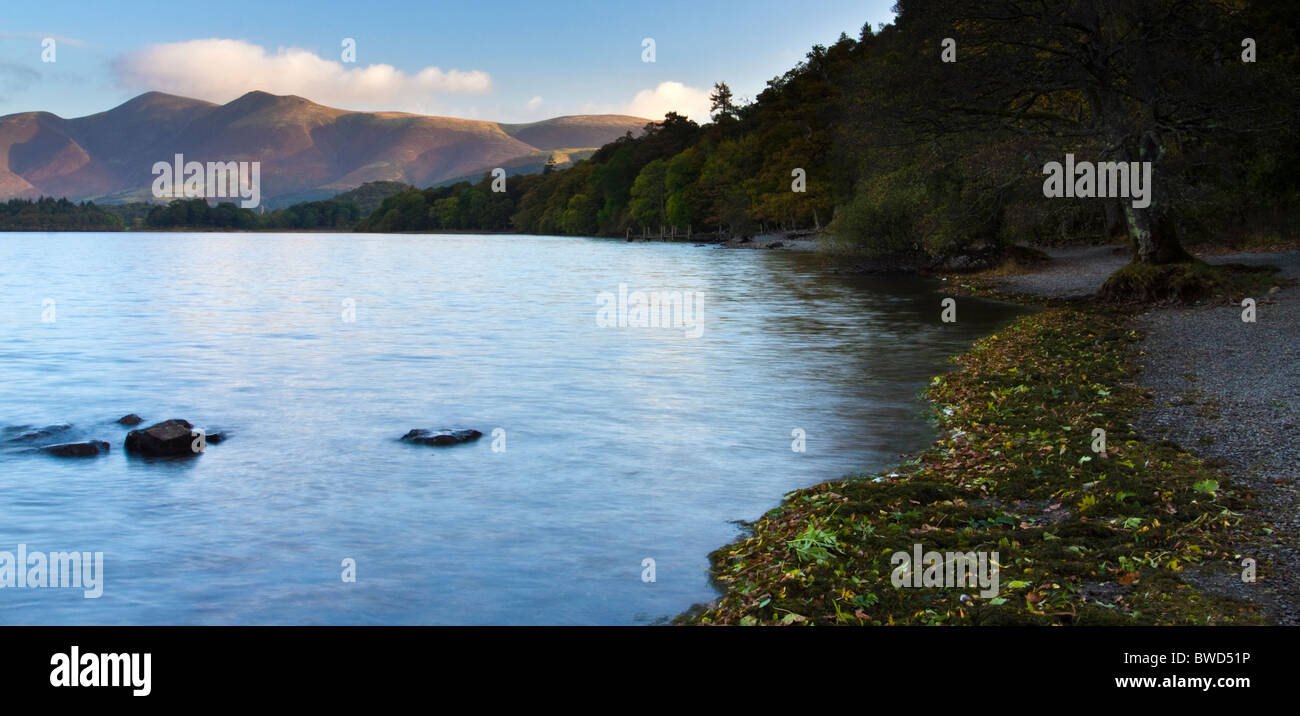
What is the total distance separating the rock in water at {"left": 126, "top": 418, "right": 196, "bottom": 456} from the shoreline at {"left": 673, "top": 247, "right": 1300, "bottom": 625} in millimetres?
10027

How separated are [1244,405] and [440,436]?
12269 millimetres

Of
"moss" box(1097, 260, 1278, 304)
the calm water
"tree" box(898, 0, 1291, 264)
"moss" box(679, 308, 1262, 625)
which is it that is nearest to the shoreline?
"moss" box(679, 308, 1262, 625)

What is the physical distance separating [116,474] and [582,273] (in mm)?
56496

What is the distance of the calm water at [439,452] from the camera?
1028 cm

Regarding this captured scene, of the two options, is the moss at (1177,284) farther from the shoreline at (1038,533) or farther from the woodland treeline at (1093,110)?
the shoreline at (1038,533)

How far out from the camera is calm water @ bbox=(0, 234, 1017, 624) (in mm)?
10281

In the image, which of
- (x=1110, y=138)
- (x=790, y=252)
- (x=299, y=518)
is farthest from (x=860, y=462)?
(x=790, y=252)

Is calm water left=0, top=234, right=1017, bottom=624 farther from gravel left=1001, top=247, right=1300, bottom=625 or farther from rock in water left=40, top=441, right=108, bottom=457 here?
gravel left=1001, top=247, right=1300, bottom=625

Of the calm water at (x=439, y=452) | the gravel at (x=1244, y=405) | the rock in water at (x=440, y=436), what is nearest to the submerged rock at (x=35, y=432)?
the calm water at (x=439, y=452)

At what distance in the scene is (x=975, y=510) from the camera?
1038 cm

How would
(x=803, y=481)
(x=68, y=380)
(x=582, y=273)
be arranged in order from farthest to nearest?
(x=582, y=273), (x=68, y=380), (x=803, y=481)

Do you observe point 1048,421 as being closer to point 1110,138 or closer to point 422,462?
point 422,462

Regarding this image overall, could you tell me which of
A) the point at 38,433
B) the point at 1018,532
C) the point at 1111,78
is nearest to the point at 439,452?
the point at 38,433

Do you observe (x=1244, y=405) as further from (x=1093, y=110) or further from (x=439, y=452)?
(x=1093, y=110)
